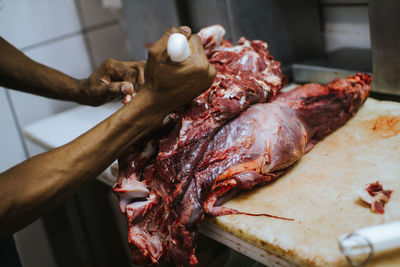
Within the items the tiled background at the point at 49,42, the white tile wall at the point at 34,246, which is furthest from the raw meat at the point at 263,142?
Answer: the white tile wall at the point at 34,246

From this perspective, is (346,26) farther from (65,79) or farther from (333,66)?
(65,79)

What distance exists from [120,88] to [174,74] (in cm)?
52

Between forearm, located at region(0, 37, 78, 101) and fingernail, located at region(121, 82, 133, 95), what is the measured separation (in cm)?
39

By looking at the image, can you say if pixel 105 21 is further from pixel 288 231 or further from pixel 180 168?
pixel 288 231

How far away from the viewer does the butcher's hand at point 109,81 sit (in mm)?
1718

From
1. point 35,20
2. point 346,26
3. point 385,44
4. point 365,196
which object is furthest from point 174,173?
point 35,20

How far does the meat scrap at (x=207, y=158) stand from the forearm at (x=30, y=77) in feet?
2.07

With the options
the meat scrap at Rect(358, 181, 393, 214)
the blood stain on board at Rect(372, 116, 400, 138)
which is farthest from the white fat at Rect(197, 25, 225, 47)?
the meat scrap at Rect(358, 181, 393, 214)

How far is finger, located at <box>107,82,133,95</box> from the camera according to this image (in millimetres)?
1591

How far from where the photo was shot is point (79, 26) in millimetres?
2934

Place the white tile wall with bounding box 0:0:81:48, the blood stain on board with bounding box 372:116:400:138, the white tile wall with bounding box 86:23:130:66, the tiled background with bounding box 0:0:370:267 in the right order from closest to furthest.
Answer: the blood stain on board with bounding box 372:116:400:138
the tiled background with bounding box 0:0:370:267
the white tile wall with bounding box 0:0:81:48
the white tile wall with bounding box 86:23:130:66

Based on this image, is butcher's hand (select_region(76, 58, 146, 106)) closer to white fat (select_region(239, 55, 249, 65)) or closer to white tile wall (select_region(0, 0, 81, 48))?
white fat (select_region(239, 55, 249, 65))

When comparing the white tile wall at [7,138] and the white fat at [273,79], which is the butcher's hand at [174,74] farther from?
the white tile wall at [7,138]

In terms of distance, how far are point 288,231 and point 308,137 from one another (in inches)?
20.2
